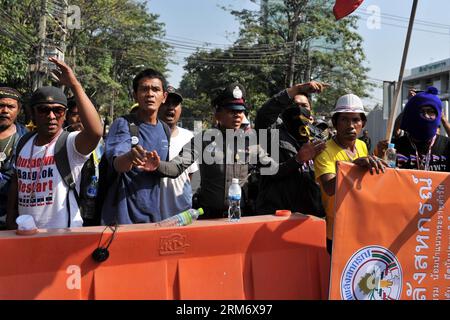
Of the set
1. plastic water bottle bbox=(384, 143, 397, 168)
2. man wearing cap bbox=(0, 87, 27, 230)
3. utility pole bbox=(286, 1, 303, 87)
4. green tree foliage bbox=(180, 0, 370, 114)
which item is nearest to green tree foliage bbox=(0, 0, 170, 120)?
green tree foliage bbox=(180, 0, 370, 114)

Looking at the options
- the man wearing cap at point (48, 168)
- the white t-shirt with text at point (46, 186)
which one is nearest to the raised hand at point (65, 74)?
the man wearing cap at point (48, 168)

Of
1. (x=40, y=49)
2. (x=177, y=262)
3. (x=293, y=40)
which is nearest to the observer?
(x=177, y=262)

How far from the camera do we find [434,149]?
3.17 m

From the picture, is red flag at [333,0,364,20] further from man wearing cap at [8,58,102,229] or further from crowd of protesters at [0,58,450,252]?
man wearing cap at [8,58,102,229]

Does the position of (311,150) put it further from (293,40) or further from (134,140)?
(293,40)

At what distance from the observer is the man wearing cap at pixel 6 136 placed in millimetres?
3213

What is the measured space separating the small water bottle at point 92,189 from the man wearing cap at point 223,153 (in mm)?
760

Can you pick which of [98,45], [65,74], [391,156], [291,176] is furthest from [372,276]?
[98,45]

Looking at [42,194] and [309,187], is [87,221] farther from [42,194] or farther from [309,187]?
[309,187]

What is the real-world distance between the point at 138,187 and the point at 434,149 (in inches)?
91.7

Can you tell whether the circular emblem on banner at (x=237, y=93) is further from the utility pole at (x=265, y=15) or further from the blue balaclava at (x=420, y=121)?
the utility pole at (x=265, y=15)

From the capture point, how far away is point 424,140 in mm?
3170

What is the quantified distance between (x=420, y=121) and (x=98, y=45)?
2672 cm
